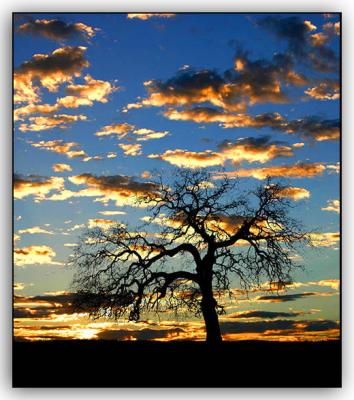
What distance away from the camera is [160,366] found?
9320 millimetres

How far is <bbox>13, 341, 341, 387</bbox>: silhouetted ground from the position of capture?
9.34 meters

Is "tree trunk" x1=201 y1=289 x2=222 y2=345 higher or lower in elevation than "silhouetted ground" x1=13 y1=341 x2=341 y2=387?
higher

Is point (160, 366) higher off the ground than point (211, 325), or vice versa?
point (211, 325)

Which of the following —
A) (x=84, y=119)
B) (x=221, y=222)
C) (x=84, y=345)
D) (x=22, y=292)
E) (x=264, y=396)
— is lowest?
(x=264, y=396)

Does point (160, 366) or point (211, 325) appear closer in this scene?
point (160, 366)

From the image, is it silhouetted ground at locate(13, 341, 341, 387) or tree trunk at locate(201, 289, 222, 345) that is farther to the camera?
tree trunk at locate(201, 289, 222, 345)

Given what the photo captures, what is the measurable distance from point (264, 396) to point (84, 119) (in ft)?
13.5

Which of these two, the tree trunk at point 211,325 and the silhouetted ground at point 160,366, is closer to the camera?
the silhouetted ground at point 160,366

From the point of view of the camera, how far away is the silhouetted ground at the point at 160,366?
9.34 meters

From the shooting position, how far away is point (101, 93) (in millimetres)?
9602

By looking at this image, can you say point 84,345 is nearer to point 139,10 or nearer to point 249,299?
point 249,299

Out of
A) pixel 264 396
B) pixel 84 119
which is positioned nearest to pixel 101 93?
pixel 84 119

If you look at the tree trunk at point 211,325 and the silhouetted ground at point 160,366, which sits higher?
the tree trunk at point 211,325

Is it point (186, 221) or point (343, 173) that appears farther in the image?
point (186, 221)
